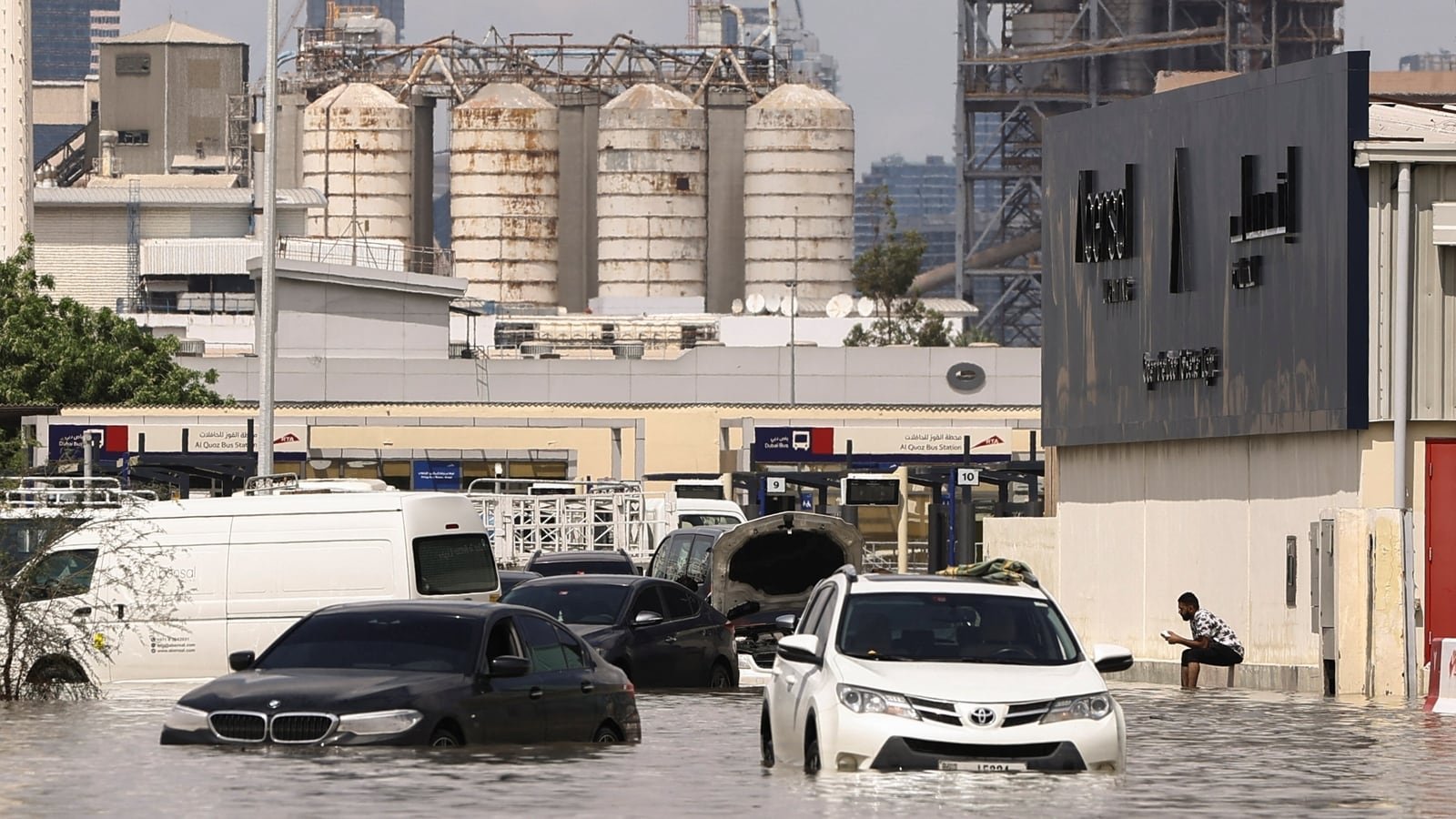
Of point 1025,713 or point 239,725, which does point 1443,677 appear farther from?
point 239,725

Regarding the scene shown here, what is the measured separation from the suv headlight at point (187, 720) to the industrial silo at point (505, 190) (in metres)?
130

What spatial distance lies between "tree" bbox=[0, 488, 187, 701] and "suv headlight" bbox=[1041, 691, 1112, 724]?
10.1m

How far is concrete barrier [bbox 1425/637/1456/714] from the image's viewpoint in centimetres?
2309

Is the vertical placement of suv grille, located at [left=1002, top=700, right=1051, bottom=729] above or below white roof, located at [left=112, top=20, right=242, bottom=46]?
below

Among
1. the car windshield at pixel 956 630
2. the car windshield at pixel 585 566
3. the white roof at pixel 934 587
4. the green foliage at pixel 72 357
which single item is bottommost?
the car windshield at pixel 585 566

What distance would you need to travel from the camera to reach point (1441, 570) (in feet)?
Answer: 89.0

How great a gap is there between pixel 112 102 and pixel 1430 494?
146 meters

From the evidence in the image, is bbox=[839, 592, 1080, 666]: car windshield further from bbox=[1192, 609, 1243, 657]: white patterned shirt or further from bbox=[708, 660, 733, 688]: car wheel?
bbox=[1192, 609, 1243, 657]: white patterned shirt

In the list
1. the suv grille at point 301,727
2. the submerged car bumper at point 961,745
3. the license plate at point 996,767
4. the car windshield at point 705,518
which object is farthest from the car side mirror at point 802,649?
the car windshield at point 705,518

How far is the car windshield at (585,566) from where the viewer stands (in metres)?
36.9

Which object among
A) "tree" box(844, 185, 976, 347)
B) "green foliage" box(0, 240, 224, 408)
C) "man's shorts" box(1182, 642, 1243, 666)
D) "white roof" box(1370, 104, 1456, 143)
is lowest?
"man's shorts" box(1182, 642, 1243, 666)

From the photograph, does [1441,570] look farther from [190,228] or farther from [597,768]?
[190,228]

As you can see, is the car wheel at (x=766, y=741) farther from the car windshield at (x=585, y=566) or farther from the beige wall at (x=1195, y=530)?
the car windshield at (x=585, y=566)

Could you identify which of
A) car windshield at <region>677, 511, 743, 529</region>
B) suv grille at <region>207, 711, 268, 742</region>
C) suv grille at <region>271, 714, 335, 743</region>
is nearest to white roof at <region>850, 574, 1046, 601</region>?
suv grille at <region>271, 714, 335, 743</region>
